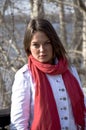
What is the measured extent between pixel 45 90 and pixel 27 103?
0.14m

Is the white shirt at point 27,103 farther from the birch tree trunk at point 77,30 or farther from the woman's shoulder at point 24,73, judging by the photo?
the birch tree trunk at point 77,30

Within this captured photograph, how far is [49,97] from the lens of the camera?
2.51 m

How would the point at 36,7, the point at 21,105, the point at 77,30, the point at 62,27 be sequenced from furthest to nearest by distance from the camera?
the point at 77,30 → the point at 62,27 → the point at 36,7 → the point at 21,105

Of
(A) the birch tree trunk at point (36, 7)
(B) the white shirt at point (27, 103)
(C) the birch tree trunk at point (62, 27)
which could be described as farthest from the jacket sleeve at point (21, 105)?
(C) the birch tree trunk at point (62, 27)

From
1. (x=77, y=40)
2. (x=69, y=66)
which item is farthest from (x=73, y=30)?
(x=69, y=66)

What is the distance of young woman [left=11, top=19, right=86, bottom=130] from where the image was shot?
8.19 feet

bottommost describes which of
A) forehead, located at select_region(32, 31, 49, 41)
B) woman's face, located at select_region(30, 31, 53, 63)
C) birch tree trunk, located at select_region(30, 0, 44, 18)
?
woman's face, located at select_region(30, 31, 53, 63)

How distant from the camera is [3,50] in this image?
4844 millimetres

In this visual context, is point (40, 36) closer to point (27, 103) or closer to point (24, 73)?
point (24, 73)

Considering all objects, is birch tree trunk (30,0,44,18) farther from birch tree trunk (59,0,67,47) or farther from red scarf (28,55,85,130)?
red scarf (28,55,85,130)

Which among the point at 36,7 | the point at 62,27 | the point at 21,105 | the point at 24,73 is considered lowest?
the point at 21,105

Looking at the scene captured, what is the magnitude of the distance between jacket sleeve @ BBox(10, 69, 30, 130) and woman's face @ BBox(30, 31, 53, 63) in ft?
0.60

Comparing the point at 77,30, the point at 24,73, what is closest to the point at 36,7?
the point at 77,30

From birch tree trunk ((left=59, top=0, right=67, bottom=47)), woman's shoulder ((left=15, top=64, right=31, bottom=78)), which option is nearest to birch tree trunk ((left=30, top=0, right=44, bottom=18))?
birch tree trunk ((left=59, top=0, right=67, bottom=47))
